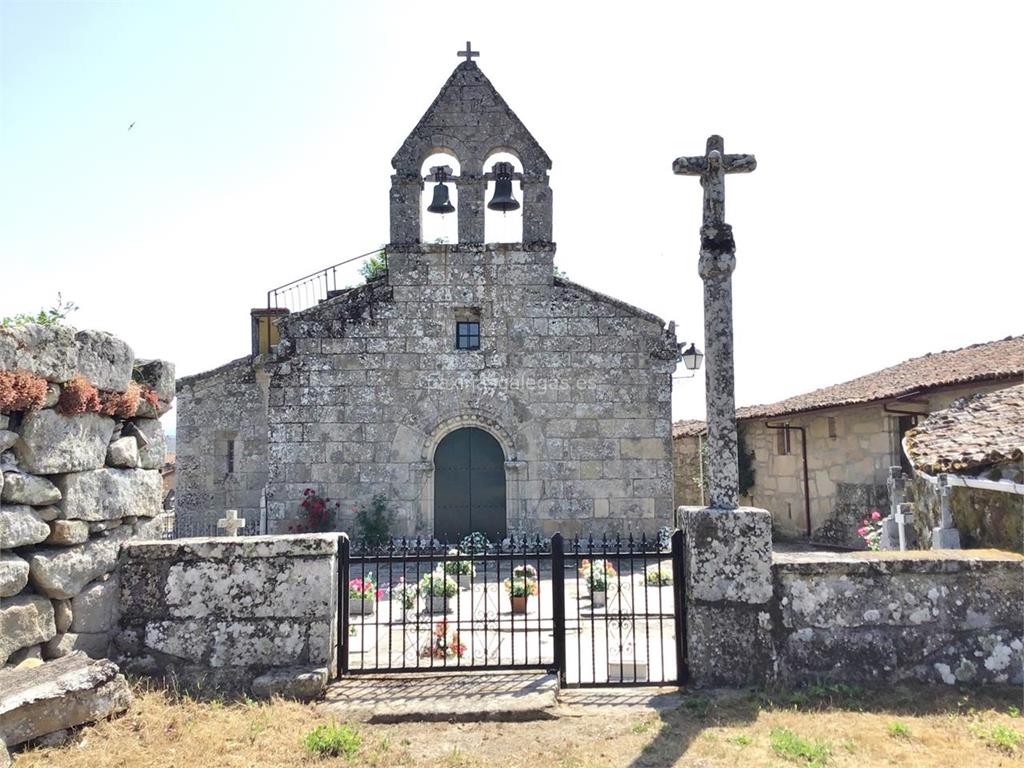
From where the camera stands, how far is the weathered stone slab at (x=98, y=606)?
5.16 metres

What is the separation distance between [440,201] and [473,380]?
10.6 feet

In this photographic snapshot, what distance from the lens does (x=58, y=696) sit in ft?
14.0

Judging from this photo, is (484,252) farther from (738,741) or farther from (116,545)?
(738,741)

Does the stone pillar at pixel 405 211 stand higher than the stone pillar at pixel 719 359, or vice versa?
the stone pillar at pixel 405 211

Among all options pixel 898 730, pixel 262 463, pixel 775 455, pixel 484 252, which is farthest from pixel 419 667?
pixel 775 455

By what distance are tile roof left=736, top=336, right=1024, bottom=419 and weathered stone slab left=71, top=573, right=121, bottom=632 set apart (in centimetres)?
1187

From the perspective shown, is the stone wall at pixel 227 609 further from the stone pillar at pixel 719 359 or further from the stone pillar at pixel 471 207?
the stone pillar at pixel 471 207

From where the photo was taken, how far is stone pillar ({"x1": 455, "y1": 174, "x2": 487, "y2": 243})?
1291 cm

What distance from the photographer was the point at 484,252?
12.9m

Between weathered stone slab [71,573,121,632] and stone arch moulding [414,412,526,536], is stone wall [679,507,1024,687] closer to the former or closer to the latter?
weathered stone slab [71,573,121,632]

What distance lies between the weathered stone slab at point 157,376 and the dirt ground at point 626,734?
2.27m

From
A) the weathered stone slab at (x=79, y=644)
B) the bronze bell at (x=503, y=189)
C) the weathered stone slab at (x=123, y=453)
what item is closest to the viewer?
the weathered stone slab at (x=79, y=644)

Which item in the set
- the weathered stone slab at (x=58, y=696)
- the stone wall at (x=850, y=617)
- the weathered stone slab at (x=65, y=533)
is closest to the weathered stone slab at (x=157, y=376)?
the weathered stone slab at (x=65, y=533)

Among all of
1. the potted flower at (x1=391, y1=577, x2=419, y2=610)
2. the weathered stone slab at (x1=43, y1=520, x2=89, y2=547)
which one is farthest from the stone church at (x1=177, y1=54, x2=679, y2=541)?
the weathered stone slab at (x1=43, y1=520, x2=89, y2=547)
